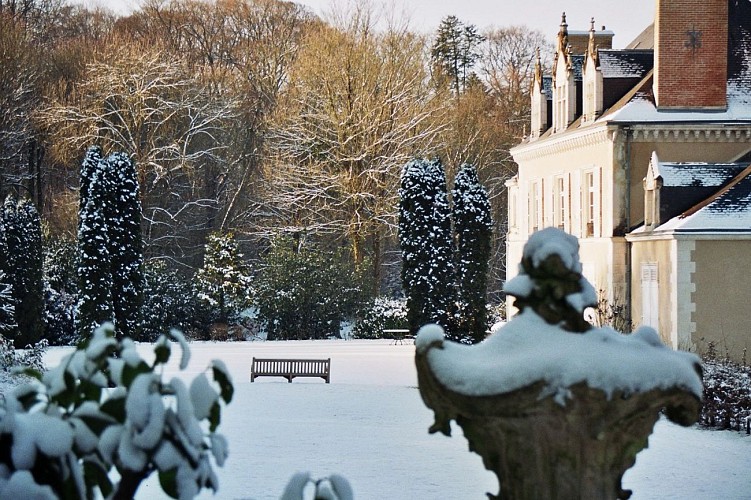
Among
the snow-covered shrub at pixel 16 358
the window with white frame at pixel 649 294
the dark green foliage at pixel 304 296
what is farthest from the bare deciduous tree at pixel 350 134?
the snow-covered shrub at pixel 16 358

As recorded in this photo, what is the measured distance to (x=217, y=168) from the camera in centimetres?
3994

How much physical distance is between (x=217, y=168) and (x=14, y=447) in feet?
126

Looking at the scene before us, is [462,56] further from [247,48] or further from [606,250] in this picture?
[606,250]

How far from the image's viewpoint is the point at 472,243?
101ft

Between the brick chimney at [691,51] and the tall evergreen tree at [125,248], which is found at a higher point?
the brick chimney at [691,51]

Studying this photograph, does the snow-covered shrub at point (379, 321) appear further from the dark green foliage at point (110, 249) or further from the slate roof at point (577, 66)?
the slate roof at point (577, 66)

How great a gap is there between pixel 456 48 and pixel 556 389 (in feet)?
152

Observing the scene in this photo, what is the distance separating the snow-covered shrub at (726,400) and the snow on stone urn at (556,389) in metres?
13.3

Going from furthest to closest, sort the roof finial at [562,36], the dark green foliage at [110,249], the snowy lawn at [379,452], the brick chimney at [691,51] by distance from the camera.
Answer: the roof finial at [562,36], the dark green foliage at [110,249], the brick chimney at [691,51], the snowy lawn at [379,452]

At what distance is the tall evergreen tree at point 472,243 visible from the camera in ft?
98.9

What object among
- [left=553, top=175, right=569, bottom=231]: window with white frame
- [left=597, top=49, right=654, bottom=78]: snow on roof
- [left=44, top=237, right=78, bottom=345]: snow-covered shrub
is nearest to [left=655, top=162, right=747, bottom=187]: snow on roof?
[left=597, top=49, right=654, bottom=78]: snow on roof

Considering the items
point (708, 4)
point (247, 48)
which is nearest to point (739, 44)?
point (708, 4)

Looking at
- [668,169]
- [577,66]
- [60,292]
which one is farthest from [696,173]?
[60,292]

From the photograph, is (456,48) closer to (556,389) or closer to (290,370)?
(290,370)
